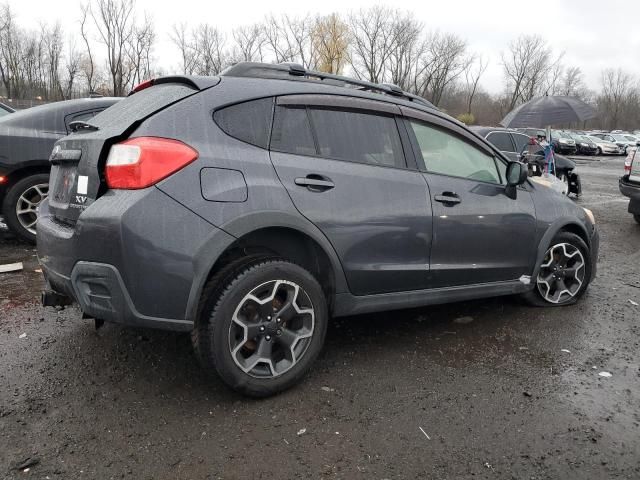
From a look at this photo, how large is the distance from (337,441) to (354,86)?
2195mm

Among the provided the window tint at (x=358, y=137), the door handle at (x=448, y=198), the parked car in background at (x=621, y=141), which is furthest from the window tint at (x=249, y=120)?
the parked car in background at (x=621, y=141)

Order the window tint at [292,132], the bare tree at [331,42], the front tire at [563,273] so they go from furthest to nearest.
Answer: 1. the bare tree at [331,42]
2. the front tire at [563,273]
3. the window tint at [292,132]

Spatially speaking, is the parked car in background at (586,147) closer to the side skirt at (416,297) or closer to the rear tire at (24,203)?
the side skirt at (416,297)

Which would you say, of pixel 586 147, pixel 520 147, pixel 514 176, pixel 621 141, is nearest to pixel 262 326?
pixel 514 176

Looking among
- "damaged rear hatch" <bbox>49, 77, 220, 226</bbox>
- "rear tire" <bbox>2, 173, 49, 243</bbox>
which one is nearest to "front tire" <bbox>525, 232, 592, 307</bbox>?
"damaged rear hatch" <bbox>49, 77, 220, 226</bbox>

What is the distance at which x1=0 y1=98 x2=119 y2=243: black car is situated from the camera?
5.38 metres

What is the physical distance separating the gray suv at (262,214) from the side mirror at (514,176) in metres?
0.24

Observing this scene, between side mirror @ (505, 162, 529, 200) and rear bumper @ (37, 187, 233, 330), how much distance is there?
2265mm

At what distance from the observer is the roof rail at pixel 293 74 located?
3.04 meters

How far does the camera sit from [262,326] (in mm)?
2689

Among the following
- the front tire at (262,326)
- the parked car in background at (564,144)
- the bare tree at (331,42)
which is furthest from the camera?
the bare tree at (331,42)

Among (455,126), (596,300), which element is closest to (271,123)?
(455,126)

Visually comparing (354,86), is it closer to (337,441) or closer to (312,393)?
(312,393)

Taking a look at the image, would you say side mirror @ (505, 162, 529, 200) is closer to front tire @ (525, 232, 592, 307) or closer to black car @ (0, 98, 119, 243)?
front tire @ (525, 232, 592, 307)
